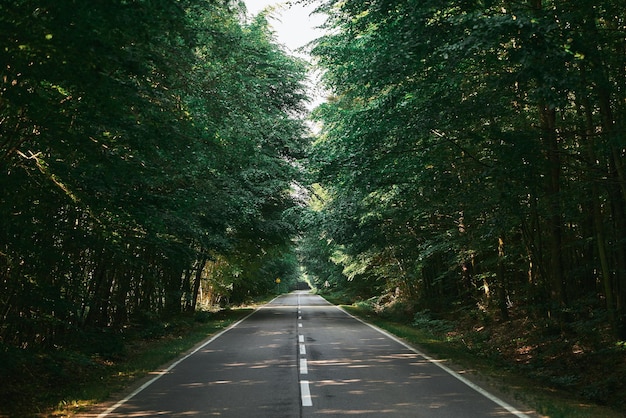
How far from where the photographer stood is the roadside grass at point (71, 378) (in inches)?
307

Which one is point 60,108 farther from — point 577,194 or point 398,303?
point 398,303

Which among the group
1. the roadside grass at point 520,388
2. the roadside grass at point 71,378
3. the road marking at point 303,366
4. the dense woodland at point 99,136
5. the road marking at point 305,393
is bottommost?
the roadside grass at point 520,388

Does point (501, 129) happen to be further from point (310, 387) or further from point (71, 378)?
point (71, 378)

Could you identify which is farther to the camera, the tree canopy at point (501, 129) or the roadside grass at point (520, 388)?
the tree canopy at point (501, 129)

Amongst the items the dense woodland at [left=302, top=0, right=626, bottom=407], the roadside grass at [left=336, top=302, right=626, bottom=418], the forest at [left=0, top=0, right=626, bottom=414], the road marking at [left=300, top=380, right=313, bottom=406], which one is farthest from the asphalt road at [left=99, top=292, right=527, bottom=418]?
the dense woodland at [left=302, top=0, right=626, bottom=407]

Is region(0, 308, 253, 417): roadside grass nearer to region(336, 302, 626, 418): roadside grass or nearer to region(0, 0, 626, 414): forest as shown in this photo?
region(0, 0, 626, 414): forest

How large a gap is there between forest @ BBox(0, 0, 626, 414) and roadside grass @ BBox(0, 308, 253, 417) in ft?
1.83

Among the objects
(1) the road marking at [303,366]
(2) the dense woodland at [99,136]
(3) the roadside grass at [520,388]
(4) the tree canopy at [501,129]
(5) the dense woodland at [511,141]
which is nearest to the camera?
(2) the dense woodland at [99,136]

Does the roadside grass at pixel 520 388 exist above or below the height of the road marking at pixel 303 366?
below

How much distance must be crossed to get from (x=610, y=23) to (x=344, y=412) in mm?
8861

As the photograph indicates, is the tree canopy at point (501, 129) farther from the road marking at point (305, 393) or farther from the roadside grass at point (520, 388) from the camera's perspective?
the road marking at point (305, 393)

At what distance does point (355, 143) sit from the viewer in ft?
40.1

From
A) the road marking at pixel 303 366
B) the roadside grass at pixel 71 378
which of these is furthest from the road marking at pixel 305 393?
the roadside grass at pixel 71 378

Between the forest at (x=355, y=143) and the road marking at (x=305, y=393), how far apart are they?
4.09 m
